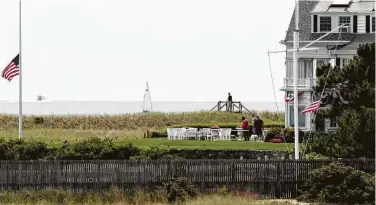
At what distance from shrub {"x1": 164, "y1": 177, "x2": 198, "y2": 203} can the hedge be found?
15.3ft

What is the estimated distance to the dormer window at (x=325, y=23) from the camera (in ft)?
231

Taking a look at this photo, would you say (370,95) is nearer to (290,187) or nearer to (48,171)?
(290,187)

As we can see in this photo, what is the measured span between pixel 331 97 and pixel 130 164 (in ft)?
48.0

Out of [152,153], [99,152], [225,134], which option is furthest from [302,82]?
[99,152]

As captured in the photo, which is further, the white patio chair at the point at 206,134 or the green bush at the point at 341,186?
the white patio chair at the point at 206,134

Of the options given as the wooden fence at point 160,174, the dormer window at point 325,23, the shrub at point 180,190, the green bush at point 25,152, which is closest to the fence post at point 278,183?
the wooden fence at point 160,174

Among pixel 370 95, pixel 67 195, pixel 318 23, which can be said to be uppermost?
pixel 318 23

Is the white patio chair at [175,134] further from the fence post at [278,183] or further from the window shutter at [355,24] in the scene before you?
the fence post at [278,183]

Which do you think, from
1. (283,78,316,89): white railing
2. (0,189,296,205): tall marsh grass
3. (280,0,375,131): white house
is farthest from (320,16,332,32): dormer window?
(0,189,296,205): tall marsh grass

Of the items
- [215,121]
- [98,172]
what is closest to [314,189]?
[98,172]

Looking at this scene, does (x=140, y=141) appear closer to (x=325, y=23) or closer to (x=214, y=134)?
(x=214, y=134)

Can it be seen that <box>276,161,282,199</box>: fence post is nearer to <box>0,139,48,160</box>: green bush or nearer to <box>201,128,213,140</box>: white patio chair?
<box>0,139,48,160</box>: green bush

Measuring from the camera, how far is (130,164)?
40719mm

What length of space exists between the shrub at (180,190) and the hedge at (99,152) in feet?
15.3
